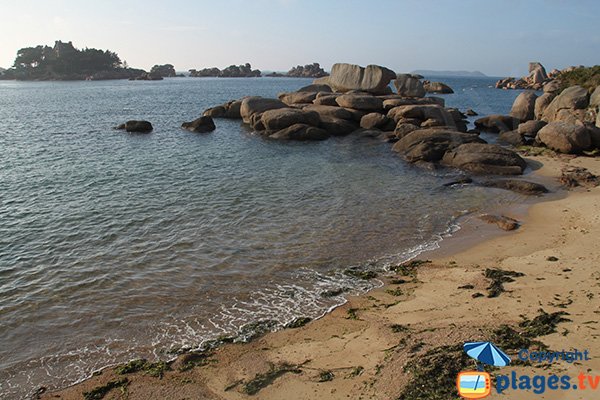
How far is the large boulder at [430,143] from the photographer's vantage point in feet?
86.7

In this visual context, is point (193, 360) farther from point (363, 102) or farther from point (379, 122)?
point (363, 102)

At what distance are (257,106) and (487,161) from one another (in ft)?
72.1

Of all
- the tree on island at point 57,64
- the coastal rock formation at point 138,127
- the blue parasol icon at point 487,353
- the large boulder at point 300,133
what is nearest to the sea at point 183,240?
the blue parasol icon at point 487,353

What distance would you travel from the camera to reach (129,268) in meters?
12.6

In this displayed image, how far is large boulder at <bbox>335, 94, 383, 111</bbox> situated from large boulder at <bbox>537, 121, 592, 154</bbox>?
13829 mm

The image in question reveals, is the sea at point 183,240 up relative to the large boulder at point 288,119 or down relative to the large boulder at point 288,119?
down

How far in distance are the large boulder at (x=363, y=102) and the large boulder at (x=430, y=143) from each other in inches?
399

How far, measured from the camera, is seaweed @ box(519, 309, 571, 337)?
8.30 m

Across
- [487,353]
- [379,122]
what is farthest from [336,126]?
[487,353]

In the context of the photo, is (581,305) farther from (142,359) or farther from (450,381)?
(142,359)

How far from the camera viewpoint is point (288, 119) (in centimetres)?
3525

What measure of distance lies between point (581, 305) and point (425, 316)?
3.23 meters

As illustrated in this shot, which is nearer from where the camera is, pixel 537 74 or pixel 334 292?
pixel 334 292

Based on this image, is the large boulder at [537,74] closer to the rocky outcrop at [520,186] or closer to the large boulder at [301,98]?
the large boulder at [301,98]
